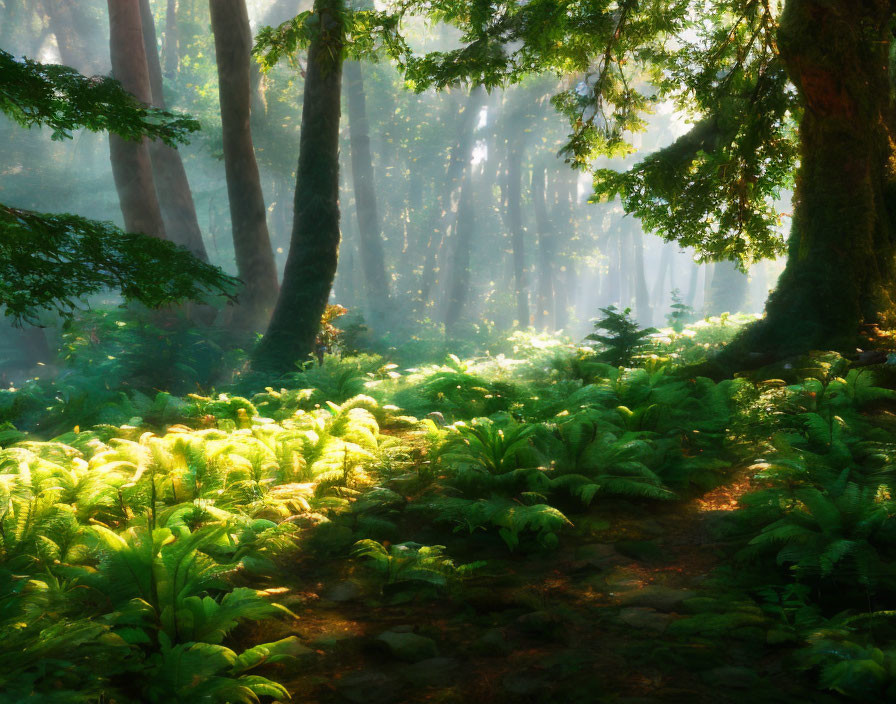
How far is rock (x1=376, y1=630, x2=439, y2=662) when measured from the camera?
2.82 metres

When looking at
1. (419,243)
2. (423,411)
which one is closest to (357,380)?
(423,411)

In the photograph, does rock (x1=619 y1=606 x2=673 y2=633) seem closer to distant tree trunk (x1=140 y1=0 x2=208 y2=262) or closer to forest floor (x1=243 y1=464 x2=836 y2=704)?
forest floor (x1=243 y1=464 x2=836 y2=704)

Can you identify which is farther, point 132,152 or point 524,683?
point 132,152

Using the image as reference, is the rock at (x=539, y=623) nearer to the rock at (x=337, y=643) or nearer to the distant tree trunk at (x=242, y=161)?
the rock at (x=337, y=643)

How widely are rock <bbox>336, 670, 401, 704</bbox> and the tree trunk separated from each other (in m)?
6.91

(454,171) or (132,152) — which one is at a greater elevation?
(454,171)

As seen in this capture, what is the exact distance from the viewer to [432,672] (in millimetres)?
2701

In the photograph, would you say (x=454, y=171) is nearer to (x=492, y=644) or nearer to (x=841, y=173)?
(x=841, y=173)

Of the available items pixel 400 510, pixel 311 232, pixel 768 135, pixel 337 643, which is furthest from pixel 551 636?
pixel 311 232

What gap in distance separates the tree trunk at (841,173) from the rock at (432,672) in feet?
21.8

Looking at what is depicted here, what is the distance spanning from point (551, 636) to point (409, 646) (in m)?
0.67

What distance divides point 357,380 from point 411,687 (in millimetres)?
6332

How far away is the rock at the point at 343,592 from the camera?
3441mm

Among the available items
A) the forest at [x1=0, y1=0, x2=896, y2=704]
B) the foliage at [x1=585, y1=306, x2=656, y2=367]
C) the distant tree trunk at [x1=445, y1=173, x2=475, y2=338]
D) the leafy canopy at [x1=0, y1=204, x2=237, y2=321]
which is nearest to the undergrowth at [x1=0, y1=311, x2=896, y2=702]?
the forest at [x1=0, y1=0, x2=896, y2=704]
